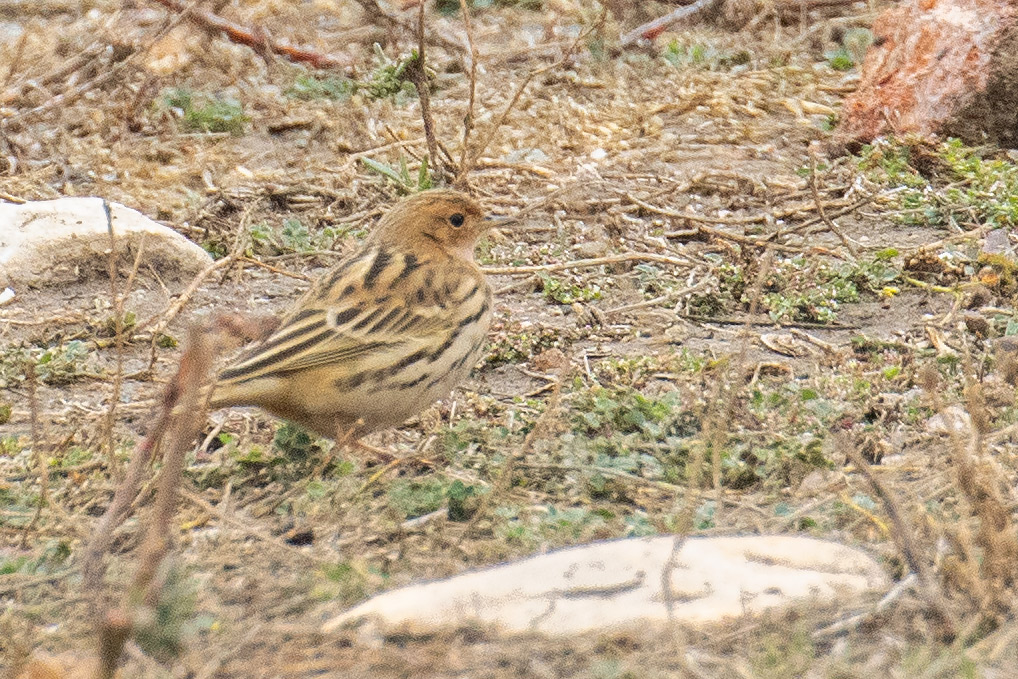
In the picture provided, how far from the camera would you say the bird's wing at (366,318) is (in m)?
5.38

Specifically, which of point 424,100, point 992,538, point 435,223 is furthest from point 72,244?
point 992,538

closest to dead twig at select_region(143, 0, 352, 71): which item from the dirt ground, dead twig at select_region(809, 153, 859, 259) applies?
the dirt ground

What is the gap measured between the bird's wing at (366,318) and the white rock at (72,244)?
7.20 feet

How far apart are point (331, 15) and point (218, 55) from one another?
62.3 inches

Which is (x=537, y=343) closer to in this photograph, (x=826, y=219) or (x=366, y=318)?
(x=366, y=318)

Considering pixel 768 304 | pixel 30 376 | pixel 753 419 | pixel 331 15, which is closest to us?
pixel 30 376

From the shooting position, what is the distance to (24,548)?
502 centimetres

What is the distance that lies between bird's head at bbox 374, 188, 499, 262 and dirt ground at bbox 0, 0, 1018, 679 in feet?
2.44

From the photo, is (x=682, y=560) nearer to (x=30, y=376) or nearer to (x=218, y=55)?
(x=30, y=376)

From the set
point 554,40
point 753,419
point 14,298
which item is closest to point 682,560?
point 753,419

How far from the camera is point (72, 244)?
775cm

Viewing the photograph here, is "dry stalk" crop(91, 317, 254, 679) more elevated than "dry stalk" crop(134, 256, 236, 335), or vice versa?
"dry stalk" crop(91, 317, 254, 679)

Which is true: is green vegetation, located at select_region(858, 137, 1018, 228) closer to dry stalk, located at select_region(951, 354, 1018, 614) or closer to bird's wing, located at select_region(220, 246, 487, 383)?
bird's wing, located at select_region(220, 246, 487, 383)

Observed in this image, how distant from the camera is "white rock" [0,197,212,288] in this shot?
769 centimetres
